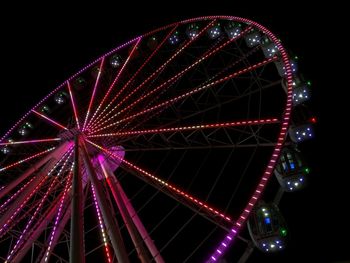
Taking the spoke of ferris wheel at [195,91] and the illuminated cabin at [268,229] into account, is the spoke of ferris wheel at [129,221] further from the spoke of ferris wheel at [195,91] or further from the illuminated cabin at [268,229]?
the illuminated cabin at [268,229]

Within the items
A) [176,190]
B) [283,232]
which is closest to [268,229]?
[283,232]

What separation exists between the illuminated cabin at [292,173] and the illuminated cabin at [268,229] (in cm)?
101

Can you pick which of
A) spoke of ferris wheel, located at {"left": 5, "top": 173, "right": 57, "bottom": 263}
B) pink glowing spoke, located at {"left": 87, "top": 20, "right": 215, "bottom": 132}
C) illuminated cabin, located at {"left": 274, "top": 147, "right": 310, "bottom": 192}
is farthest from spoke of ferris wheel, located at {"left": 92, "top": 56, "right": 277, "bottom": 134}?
illuminated cabin, located at {"left": 274, "top": 147, "right": 310, "bottom": 192}

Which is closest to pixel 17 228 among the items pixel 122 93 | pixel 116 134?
pixel 116 134

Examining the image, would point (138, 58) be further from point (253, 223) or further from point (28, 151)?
point (253, 223)

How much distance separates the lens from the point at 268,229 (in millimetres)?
8141

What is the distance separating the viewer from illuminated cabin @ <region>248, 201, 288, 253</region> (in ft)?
26.5

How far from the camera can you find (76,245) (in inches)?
283

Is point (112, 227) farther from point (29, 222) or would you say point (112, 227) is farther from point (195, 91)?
point (195, 91)

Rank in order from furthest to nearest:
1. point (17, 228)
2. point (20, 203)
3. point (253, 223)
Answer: point (17, 228), point (20, 203), point (253, 223)

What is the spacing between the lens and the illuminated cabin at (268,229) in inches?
318

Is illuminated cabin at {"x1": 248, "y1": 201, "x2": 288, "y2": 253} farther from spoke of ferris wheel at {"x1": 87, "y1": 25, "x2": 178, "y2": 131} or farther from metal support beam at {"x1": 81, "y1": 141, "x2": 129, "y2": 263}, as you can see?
spoke of ferris wheel at {"x1": 87, "y1": 25, "x2": 178, "y2": 131}

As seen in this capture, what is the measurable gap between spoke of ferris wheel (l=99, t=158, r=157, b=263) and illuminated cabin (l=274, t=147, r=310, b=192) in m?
3.06

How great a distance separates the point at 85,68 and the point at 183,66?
3.77 meters
